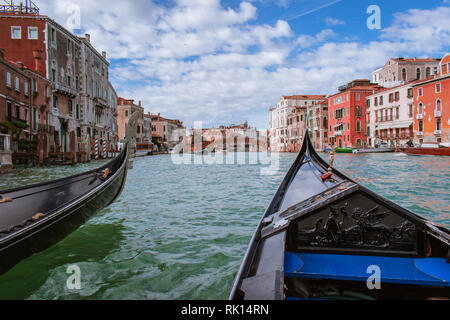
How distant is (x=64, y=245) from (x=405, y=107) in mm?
20915

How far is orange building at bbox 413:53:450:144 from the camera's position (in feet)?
51.2

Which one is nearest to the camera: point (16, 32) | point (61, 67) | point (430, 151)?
point (16, 32)

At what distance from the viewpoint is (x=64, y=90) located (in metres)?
14.2

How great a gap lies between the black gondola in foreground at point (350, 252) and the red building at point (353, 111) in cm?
2182

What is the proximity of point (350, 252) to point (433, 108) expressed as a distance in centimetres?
1866

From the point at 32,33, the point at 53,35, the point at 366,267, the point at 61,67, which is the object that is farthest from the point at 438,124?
the point at 32,33

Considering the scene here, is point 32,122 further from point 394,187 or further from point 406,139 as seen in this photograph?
point 406,139

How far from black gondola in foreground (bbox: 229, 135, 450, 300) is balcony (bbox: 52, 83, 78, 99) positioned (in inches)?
583

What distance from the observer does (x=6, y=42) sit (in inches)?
503

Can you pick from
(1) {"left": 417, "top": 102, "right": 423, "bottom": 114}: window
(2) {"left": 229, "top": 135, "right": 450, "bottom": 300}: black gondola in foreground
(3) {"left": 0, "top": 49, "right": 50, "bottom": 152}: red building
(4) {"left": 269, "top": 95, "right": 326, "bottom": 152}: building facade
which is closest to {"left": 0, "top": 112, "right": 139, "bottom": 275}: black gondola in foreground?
(2) {"left": 229, "top": 135, "right": 450, "bottom": 300}: black gondola in foreground

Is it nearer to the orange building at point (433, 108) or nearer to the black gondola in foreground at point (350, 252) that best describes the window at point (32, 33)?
the black gondola in foreground at point (350, 252)

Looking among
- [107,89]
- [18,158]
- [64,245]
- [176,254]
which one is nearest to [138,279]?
[176,254]

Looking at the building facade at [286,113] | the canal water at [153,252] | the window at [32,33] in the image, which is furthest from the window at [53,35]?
the building facade at [286,113]

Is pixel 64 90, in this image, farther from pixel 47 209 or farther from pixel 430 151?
pixel 430 151
